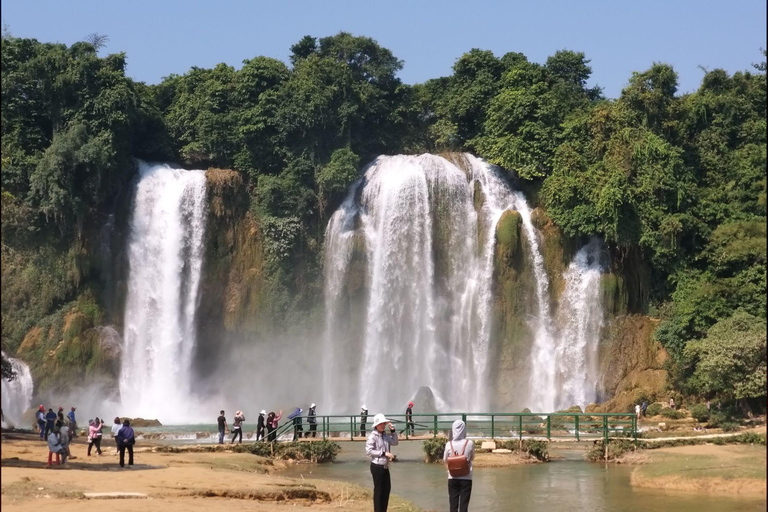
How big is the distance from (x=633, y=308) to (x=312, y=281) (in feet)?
55.4

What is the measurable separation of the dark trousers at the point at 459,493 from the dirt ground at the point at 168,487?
5177 mm

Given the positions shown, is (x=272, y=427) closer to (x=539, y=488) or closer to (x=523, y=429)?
(x=523, y=429)

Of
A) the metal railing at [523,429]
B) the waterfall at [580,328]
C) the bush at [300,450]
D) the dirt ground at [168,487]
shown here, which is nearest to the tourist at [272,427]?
the metal railing at [523,429]

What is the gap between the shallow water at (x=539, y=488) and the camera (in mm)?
24734

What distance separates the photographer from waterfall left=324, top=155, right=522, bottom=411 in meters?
53.2

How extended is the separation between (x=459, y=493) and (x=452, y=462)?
556mm

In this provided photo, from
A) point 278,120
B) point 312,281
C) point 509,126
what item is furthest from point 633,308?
point 278,120

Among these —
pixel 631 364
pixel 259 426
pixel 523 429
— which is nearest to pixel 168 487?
pixel 259 426

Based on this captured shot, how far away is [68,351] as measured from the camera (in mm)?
53531

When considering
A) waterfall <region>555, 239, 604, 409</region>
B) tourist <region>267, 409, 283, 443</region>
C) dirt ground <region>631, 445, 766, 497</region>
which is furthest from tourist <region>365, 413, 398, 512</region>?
waterfall <region>555, 239, 604, 409</region>

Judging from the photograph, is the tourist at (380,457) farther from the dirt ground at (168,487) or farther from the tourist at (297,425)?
the tourist at (297,425)

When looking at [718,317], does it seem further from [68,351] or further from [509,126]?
[68,351]

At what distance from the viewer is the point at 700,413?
4209cm

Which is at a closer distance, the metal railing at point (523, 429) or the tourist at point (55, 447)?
the tourist at point (55, 447)
